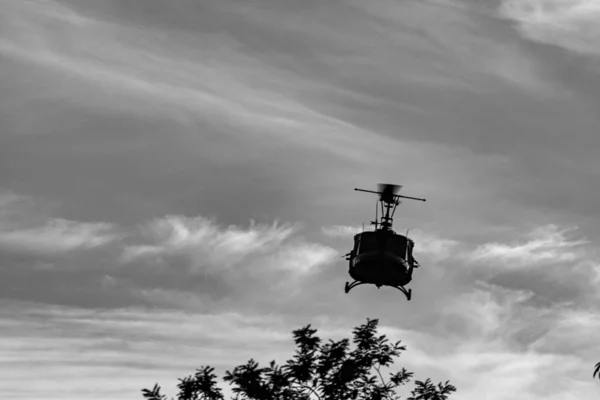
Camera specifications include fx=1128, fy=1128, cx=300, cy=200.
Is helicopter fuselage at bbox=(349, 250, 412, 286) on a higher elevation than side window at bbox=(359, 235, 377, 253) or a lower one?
lower

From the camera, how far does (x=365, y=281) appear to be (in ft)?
149

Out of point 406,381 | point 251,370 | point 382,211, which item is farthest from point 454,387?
point 382,211

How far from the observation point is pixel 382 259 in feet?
147

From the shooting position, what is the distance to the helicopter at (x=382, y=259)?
44969mm

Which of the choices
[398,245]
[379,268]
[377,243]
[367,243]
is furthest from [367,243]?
[398,245]

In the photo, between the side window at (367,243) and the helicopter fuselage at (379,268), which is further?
the side window at (367,243)

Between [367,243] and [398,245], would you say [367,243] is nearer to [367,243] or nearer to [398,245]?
[367,243]

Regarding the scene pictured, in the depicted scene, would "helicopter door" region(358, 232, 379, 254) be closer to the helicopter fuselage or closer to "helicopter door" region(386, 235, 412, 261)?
the helicopter fuselage

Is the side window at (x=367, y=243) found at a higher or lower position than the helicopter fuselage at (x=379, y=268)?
higher

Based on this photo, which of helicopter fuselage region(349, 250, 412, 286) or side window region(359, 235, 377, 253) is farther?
side window region(359, 235, 377, 253)

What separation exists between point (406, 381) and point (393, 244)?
683 cm

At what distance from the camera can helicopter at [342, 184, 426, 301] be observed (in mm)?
44969

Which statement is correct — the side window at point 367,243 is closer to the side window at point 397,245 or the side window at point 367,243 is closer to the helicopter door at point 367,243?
the helicopter door at point 367,243

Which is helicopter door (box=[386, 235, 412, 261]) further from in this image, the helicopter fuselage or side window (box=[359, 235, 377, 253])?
side window (box=[359, 235, 377, 253])
